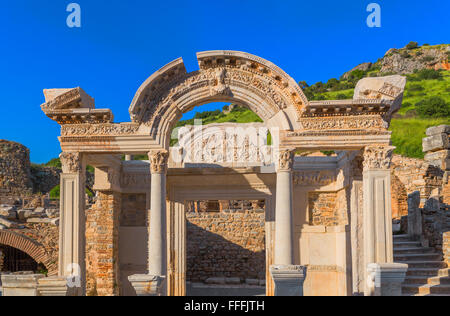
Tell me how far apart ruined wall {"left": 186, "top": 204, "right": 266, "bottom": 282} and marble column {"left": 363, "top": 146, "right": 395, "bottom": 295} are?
10.0 meters

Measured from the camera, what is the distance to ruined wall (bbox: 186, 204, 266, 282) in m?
20.3

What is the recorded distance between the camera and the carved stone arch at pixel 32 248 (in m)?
13.7

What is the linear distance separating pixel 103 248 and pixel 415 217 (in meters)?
10.4

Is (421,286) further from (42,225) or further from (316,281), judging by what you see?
(42,225)

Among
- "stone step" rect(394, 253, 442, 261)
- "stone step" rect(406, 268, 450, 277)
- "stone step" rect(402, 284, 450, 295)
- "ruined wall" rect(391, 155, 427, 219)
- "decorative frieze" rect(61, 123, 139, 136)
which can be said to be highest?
"decorative frieze" rect(61, 123, 139, 136)

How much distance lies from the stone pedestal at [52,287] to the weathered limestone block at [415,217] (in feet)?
37.1

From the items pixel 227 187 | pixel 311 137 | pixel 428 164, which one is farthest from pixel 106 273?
pixel 428 164

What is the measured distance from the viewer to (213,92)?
35.7 feet

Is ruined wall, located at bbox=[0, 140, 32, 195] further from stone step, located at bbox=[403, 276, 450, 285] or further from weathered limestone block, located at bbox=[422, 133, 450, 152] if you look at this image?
stone step, located at bbox=[403, 276, 450, 285]

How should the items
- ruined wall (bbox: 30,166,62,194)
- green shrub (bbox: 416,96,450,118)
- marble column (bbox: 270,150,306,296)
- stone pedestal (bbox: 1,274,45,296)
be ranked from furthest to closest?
green shrub (bbox: 416,96,450,118)
ruined wall (bbox: 30,166,62,194)
marble column (bbox: 270,150,306,296)
stone pedestal (bbox: 1,274,45,296)

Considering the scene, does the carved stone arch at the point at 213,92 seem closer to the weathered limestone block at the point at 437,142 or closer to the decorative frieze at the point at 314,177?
the decorative frieze at the point at 314,177

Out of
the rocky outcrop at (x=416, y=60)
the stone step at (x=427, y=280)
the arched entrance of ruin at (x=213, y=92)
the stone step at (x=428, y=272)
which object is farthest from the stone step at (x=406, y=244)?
the rocky outcrop at (x=416, y=60)

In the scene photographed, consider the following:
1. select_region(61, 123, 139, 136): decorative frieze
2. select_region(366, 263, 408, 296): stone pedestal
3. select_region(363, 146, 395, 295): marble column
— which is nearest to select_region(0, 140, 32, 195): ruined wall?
select_region(61, 123, 139, 136): decorative frieze

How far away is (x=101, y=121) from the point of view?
10.9 meters
